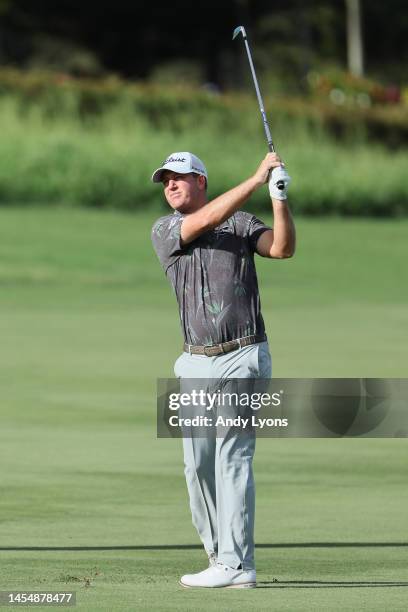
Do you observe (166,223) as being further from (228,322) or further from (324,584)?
(324,584)

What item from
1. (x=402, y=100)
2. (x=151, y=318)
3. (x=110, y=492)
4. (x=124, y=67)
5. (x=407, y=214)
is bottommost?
(x=110, y=492)

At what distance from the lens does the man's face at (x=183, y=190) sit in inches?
293

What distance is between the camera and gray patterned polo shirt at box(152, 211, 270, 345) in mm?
7242

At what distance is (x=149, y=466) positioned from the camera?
461 inches

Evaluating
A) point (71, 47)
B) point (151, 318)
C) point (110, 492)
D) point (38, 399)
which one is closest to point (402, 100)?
point (71, 47)

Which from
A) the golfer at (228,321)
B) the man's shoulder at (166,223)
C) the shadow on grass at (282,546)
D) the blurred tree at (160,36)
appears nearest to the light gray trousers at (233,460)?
the golfer at (228,321)

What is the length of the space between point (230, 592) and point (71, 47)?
63626 millimetres

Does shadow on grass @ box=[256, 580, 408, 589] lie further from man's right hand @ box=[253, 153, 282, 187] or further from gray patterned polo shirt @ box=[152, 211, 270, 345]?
man's right hand @ box=[253, 153, 282, 187]

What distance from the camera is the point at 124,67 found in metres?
68.8

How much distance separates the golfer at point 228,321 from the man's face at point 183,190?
7 cm

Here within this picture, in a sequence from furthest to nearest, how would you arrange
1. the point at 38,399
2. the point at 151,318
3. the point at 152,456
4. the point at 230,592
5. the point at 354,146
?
the point at 354,146, the point at 151,318, the point at 38,399, the point at 152,456, the point at 230,592

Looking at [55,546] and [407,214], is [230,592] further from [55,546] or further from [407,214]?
[407,214]

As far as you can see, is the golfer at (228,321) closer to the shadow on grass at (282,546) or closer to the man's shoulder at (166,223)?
the man's shoulder at (166,223)

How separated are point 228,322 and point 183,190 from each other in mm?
592
